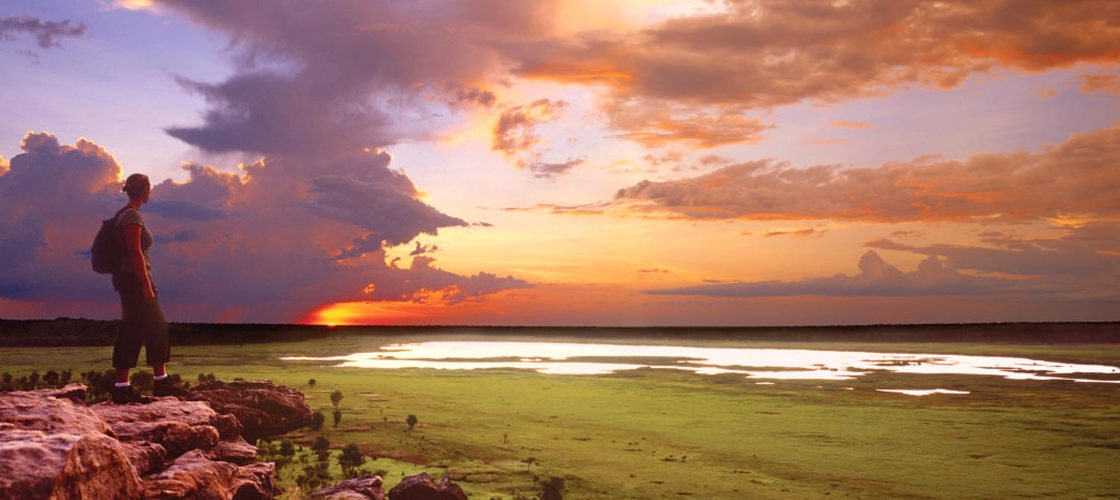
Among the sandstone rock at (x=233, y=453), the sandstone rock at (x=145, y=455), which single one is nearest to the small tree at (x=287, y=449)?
the sandstone rock at (x=233, y=453)

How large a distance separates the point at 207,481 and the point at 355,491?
1.61 meters

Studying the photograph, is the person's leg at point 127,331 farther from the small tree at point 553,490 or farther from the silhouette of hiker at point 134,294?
the small tree at point 553,490

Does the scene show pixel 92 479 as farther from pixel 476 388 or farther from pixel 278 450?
pixel 476 388

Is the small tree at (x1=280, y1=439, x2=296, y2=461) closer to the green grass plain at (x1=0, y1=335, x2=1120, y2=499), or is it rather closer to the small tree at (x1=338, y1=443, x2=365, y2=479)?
the small tree at (x1=338, y1=443, x2=365, y2=479)

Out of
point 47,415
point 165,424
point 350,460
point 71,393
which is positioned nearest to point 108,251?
point 71,393

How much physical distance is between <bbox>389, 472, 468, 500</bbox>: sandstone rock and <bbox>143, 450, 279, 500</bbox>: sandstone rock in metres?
1.57

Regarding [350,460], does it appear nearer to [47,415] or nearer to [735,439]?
[47,415]

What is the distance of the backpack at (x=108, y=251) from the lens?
10180 millimetres

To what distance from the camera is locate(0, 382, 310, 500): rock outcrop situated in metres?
5.56

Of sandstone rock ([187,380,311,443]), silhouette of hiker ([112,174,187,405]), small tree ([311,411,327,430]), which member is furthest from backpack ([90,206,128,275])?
small tree ([311,411,327,430])

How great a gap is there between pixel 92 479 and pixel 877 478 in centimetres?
1072

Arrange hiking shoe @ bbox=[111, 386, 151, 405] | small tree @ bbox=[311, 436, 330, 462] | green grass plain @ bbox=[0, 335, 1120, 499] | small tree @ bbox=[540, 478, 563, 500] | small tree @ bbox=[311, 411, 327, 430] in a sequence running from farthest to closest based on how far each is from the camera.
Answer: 1. small tree @ bbox=[311, 411, 327, 430]
2. small tree @ bbox=[311, 436, 330, 462]
3. green grass plain @ bbox=[0, 335, 1120, 499]
4. small tree @ bbox=[540, 478, 563, 500]
5. hiking shoe @ bbox=[111, 386, 151, 405]

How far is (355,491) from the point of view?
29.7ft

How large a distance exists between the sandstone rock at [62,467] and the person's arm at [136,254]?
359 centimetres
